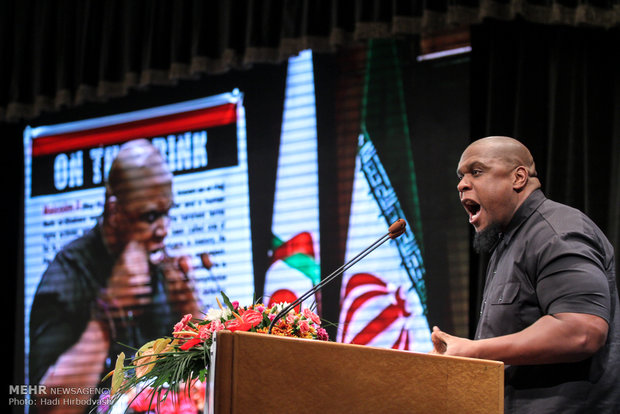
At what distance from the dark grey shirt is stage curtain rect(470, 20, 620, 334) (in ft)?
4.78

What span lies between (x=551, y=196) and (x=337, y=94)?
1.25 m

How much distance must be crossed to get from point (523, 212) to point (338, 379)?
83 centimetres

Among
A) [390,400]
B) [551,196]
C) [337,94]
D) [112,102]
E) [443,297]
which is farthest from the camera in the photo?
[112,102]

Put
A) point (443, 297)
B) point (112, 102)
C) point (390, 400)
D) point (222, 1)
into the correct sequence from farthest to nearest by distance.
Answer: point (112, 102) < point (222, 1) < point (443, 297) < point (390, 400)

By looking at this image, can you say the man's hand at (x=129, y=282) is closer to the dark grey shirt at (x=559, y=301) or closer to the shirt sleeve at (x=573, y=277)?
the dark grey shirt at (x=559, y=301)

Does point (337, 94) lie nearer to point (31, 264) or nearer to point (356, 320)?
point (356, 320)

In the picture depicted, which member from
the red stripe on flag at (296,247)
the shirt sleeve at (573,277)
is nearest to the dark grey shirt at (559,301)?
the shirt sleeve at (573,277)

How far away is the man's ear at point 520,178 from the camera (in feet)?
7.16

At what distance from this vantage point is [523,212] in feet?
7.01

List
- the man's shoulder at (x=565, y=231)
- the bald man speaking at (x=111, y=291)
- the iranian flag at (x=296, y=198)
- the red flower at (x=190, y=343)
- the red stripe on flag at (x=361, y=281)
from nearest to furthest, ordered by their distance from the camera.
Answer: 1. the man's shoulder at (x=565, y=231)
2. the red flower at (x=190, y=343)
3. the red stripe on flag at (x=361, y=281)
4. the iranian flag at (x=296, y=198)
5. the bald man speaking at (x=111, y=291)

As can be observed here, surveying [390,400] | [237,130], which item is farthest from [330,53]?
[390,400]

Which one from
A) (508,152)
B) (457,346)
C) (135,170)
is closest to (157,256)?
(135,170)

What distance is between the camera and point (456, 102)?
3.84m

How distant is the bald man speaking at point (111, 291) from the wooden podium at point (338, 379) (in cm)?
272
